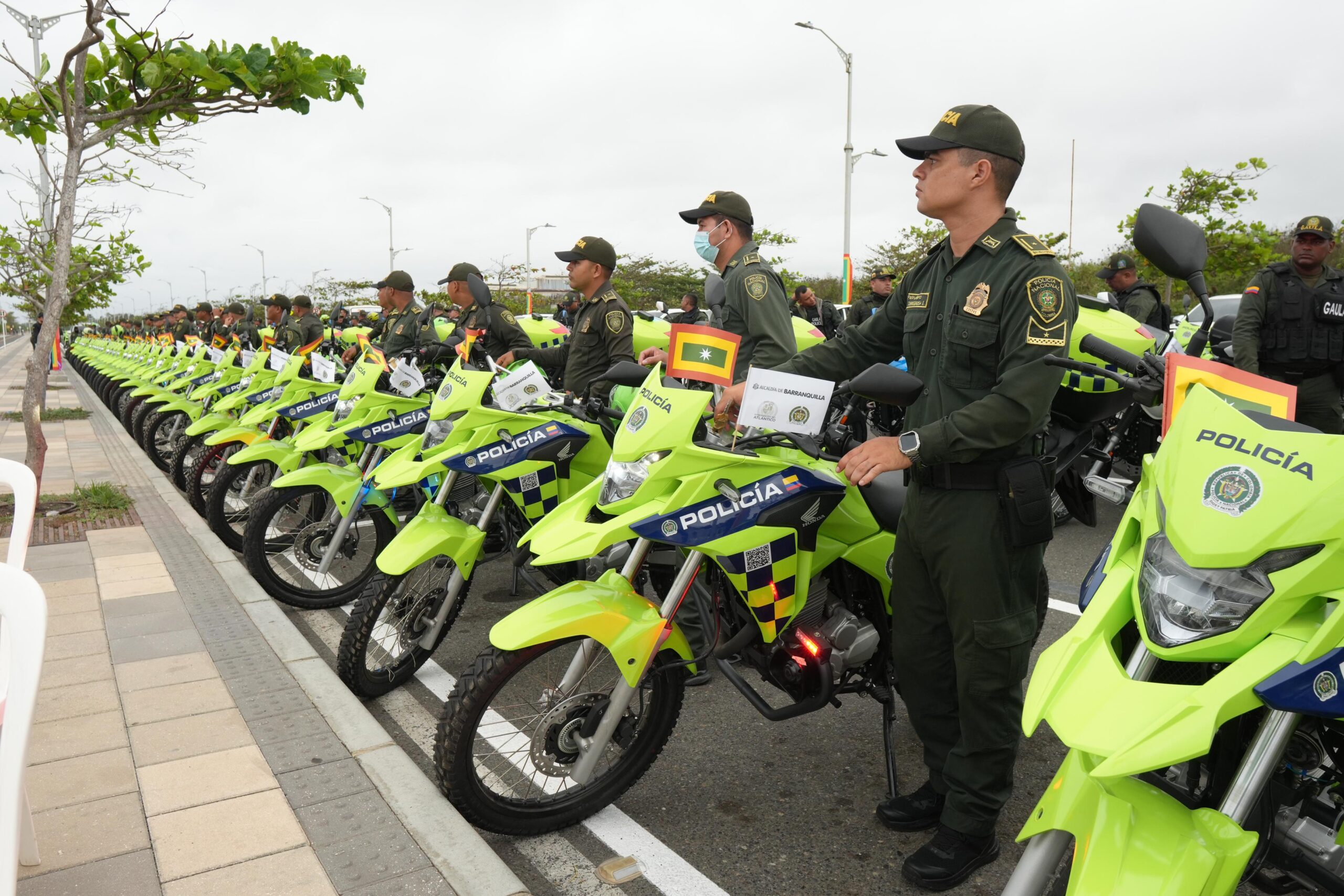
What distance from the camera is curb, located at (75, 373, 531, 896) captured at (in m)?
2.49

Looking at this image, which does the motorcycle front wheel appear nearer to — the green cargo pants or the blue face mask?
the green cargo pants

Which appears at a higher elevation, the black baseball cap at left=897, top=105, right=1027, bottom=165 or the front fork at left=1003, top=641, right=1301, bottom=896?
the black baseball cap at left=897, top=105, right=1027, bottom=165

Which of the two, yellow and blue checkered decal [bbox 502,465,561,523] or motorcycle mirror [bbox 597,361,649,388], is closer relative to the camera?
motorcycle mirror [bbox 597,361,649,388]

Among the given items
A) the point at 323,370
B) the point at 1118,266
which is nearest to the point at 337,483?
the point at 323,370

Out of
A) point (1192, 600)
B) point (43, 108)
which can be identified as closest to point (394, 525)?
point (43, 108)

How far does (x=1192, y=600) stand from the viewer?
1.48 m

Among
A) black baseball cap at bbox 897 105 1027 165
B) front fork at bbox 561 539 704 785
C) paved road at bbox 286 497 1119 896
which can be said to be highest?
black baseball cap at bbox 897 105 1027 165

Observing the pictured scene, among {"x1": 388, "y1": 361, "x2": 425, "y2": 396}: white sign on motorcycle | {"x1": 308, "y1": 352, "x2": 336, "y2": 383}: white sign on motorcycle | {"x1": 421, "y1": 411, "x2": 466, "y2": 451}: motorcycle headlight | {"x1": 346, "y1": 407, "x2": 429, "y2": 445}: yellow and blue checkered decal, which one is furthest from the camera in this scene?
{"x1": 308, "y1": 352, "x2": 336, "y2": 383}: white sign on motorcycle

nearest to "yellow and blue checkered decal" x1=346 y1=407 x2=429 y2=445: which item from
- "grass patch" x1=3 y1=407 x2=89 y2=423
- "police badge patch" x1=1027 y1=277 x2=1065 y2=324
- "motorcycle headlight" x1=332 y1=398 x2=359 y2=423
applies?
"motorcycle headlight" x1=332 y1=398 x2=359 y2=423

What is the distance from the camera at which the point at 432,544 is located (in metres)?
3.76

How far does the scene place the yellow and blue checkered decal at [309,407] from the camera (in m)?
6.34

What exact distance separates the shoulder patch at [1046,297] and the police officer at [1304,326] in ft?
14.0

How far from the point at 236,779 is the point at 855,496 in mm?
2165

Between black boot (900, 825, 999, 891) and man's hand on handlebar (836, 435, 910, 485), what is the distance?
3.74ft
